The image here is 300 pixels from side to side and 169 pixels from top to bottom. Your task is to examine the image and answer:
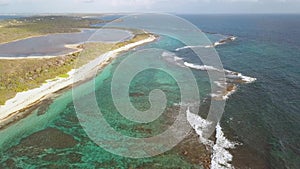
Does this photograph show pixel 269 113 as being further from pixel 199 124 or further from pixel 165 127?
pixel 165 127

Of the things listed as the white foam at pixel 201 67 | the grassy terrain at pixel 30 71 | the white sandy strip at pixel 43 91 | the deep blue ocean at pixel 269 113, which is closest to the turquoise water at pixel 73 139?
the white sandy strip at pixel 43 91

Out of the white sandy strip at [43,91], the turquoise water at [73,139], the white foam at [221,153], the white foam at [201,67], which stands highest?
the white foam at [201,67]

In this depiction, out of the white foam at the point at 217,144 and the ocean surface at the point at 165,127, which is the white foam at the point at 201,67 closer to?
the ocean surface at the point at 165,127

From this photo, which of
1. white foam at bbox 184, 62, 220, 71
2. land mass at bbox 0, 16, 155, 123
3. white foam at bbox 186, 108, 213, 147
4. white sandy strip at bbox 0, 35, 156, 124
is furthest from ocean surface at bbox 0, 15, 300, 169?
white foam at bbox 184, 62, 220, 71

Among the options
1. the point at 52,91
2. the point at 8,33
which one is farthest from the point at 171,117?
the point at 8,33

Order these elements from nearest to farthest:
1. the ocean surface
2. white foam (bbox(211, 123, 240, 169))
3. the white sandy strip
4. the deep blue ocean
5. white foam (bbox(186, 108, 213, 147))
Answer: white foam (bbox(211, 123, 240, 169)) < the ocean surface < the deep blue ocean < white foam (bbox(186, 108, 213, 147)) < the white sandy strip

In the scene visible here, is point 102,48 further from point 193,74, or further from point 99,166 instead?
point 99,166

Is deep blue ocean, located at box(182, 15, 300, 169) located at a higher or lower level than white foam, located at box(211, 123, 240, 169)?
higher

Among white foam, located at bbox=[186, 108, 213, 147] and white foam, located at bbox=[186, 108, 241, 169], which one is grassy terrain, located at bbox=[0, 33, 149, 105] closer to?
white foam, located at bbox=[186, 108, 213, 147]

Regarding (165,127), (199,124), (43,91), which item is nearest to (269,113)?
(199,124)
